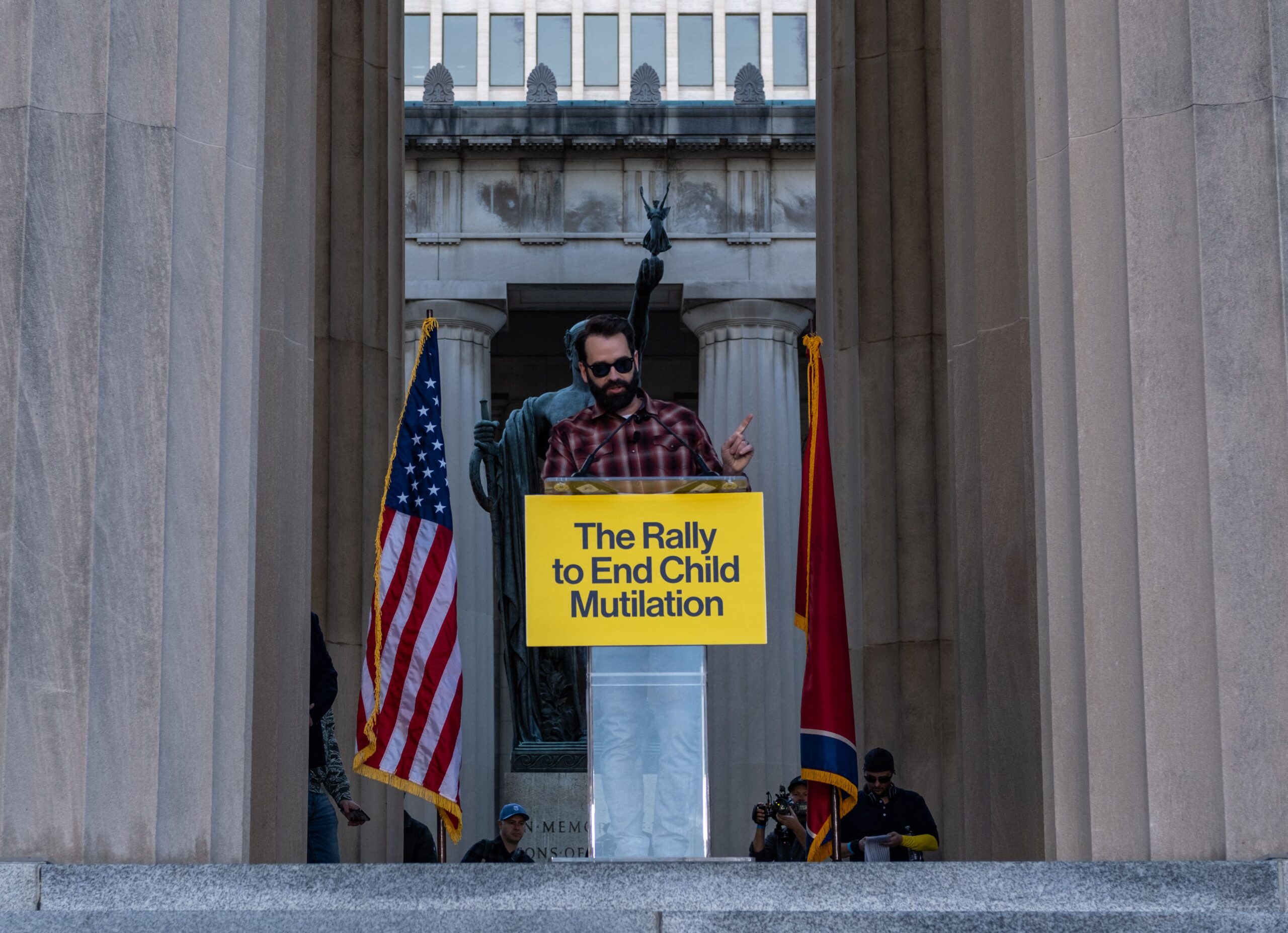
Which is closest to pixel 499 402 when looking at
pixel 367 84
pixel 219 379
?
pixel 367 84

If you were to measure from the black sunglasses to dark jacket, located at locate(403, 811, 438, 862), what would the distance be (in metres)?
9.31

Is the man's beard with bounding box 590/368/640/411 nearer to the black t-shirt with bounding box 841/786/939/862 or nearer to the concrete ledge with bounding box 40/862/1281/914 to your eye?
the concrete ledge with bounding box 40/862/1281/914

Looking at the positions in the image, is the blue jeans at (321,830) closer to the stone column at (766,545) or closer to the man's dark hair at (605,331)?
the man's dark hair at (605,331)

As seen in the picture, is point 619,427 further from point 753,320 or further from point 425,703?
point 753,320

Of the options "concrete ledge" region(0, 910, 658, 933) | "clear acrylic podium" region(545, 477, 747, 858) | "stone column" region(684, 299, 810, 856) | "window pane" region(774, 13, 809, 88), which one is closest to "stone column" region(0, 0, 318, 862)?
"concrete ledge" region(0, 910, 658, 933)

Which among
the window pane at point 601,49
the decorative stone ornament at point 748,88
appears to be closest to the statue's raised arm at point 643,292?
the decorative stone ornament at point 748,88

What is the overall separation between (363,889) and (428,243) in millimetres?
28752

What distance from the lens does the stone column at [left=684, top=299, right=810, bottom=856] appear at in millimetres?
32750

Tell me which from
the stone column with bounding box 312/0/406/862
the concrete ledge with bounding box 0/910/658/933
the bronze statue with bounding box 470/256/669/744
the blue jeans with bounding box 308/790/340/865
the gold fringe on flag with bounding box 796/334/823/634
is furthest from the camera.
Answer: the bronze statue with bounding box 470/256/669/744

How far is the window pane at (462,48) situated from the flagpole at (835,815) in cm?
3643

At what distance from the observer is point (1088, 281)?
942 centimetres

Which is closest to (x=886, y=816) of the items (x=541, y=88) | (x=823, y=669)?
(x=823, y=669)

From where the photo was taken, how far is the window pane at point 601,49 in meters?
45.0

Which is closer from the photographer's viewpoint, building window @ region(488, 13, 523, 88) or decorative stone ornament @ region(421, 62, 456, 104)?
decorative stone ornament @ region(421, 62, 456, 104)
